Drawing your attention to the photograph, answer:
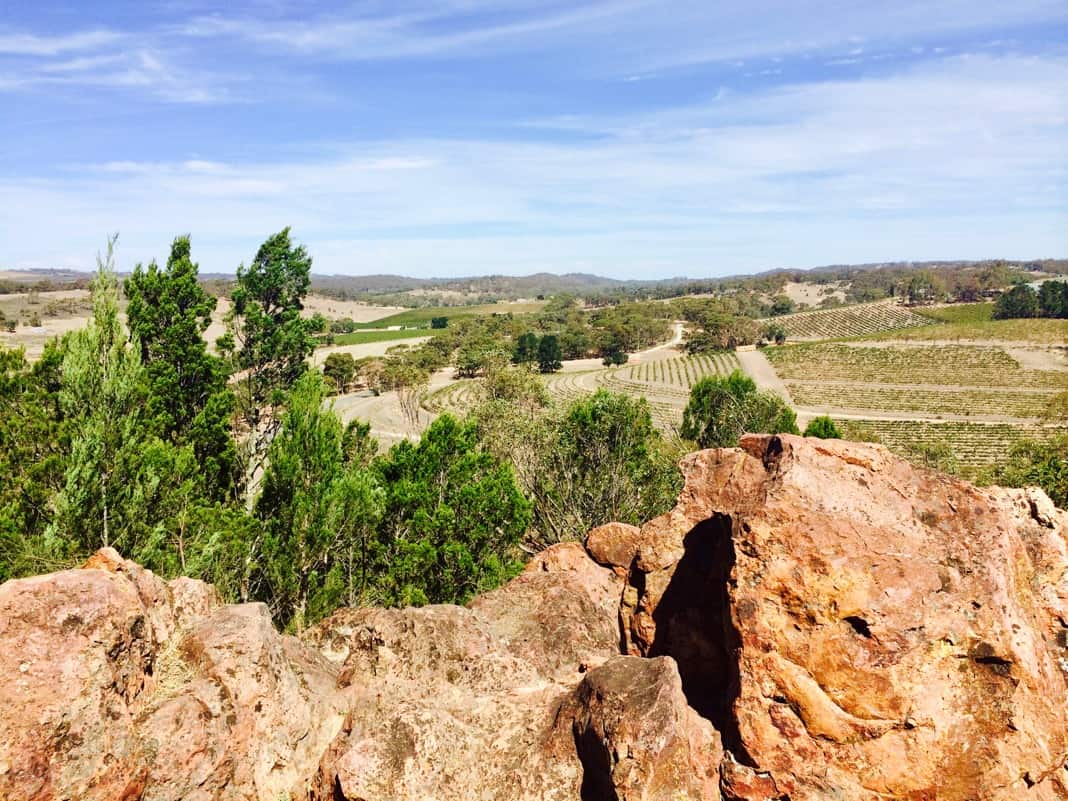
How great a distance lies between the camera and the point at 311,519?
22328 mm

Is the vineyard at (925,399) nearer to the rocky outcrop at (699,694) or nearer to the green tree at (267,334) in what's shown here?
the green tree at (267,334)

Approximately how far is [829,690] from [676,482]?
1161 inches

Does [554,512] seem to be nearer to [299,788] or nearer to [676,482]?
[676,482]

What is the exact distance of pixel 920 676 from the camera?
30.7ft

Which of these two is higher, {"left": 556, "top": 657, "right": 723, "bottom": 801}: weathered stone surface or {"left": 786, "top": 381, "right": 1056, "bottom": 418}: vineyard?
{"left": 556, "top": 657, "right": 723, "bottom": 801}: weathered stone surface

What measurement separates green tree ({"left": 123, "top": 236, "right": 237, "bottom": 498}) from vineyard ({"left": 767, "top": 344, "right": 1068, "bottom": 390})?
147 m

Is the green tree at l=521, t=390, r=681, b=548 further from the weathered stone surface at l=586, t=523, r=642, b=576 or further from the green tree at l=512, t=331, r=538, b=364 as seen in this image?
the green tree at l=512, t=331, r=538, b=364

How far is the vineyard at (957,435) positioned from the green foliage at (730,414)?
24.8m

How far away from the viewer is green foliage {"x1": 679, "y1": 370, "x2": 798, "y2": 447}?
56312mm

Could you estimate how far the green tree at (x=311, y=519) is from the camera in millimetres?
22203

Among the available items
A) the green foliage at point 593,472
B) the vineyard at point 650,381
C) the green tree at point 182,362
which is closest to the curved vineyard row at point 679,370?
the vineyard at point 650,381

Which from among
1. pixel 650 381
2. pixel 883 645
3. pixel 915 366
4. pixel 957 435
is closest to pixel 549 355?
pixel 650 381

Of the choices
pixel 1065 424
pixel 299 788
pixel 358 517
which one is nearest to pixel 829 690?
pixel 299 788

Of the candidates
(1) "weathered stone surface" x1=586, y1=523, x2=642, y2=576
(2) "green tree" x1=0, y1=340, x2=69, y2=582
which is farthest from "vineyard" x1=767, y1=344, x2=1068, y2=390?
(2) "green tree" x1=0, y1=340, x2=69, y2=582
